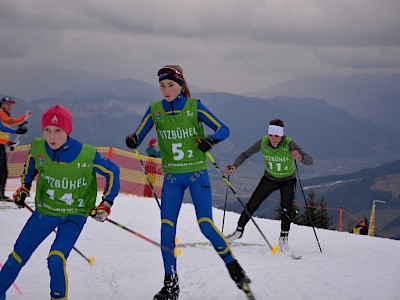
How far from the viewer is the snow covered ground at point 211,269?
5.25 meters

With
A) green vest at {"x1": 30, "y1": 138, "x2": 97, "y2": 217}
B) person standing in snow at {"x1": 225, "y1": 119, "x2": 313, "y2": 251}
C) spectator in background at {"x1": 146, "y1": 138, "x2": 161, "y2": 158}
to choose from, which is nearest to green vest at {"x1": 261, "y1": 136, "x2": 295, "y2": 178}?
person standing in snow at {"x1": 225, "y1": 119, "x2": 313, "y2": 251}

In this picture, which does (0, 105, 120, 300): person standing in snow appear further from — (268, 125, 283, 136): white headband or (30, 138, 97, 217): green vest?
(268, 125, 283, 136): white headband

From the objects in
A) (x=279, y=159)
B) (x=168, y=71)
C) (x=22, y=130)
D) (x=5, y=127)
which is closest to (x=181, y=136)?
(x=168, y=71)

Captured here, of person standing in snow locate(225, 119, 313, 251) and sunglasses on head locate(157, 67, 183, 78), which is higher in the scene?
sunglasses on head locate(157, 67, 183, 78)

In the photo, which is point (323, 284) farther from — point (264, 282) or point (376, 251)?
point (376, 251)

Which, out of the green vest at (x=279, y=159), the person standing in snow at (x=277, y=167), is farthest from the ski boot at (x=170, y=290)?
the green vest at (x=279, y=159)

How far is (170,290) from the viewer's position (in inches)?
187

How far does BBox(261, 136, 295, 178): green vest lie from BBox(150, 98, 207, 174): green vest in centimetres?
297

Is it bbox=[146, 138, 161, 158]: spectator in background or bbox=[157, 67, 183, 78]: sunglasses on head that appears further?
bbox=[146, 138, 161, 158]: spectator in background

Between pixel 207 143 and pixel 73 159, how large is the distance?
4.12ft

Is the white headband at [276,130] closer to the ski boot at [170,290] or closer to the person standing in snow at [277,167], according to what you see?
the person standing in snow at [277,167]

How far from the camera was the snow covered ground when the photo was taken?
5.25 m

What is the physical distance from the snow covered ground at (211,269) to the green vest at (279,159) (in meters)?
1.25

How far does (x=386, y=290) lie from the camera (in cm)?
567
